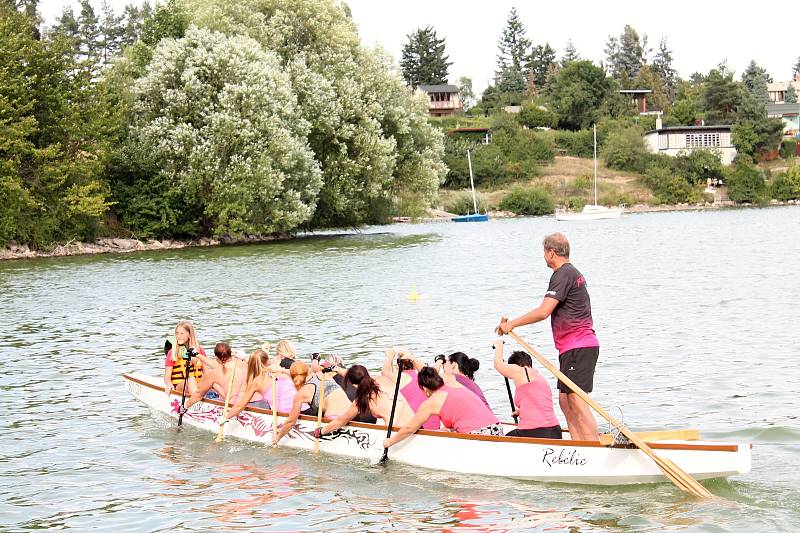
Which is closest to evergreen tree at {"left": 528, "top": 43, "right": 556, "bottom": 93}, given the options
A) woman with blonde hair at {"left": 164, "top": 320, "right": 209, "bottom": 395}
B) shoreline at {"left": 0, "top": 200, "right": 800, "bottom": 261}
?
shoreline at {"left": 0, "top": 200, "right": 800, "bottom": 261}

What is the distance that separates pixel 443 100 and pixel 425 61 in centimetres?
745

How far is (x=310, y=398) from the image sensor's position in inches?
514

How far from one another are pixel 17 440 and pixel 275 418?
12.5 ft

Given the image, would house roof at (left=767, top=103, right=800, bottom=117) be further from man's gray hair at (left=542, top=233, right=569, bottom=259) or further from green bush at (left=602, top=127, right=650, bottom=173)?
man's gray hair at (left=542, top=233, right=569, bottom=259)

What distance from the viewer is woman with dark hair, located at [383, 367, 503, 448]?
11.5 metres

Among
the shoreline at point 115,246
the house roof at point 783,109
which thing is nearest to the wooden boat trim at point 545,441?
the shoreline at point 115,246

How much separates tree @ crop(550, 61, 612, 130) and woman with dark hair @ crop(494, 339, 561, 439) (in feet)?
368

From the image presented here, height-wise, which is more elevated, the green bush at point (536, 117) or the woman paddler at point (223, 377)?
the green bush at point (536, 117)

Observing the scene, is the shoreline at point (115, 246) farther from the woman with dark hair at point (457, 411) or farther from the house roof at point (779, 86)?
the house roof at point (779, 86)

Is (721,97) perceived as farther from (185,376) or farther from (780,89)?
(185,376)

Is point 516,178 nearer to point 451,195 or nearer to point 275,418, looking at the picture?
point 451,195

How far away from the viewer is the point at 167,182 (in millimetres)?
51656

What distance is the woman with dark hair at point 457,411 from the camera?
11.5 meters

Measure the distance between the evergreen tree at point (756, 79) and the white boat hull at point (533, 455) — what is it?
426 ft
